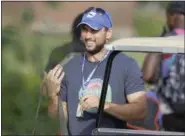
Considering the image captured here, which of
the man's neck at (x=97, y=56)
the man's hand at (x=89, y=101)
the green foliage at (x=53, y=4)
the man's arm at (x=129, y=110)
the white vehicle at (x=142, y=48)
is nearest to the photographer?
the white vehicle at (x=142, y=48)

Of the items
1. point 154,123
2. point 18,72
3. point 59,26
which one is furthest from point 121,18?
point 154,123

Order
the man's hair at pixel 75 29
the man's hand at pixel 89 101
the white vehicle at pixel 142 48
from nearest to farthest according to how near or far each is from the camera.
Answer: the white vehicle at pixel 142 48
the man's hand at pixel 89 101
the man's hair at pixel 75 29

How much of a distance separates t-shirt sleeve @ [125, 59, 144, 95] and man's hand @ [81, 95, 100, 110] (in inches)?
8.7

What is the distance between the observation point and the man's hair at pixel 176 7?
244 inches

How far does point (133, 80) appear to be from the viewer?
5066 mm

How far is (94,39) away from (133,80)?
425 millimetres

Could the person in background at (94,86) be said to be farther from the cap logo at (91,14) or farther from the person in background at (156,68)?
the person in background at (156,68)

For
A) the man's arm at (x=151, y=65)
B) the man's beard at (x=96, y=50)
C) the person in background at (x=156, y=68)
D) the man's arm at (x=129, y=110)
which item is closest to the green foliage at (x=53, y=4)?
the person in background at (x=156, y=68)

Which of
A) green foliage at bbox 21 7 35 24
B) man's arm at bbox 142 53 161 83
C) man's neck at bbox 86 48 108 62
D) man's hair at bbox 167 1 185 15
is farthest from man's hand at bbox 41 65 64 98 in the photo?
man's hair at bbox 167 1 185 15

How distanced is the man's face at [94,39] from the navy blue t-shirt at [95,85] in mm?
99

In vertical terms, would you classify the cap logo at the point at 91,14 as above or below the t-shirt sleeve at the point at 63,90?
above

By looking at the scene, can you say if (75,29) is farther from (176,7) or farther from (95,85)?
(95,85)

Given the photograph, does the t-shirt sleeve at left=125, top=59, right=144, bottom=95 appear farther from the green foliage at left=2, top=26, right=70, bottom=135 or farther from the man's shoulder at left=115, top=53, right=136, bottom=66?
the green foliage at left=2, top=26, right=70, bottom=135

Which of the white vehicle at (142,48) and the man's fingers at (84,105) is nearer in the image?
the white vehicle at (142,48)
